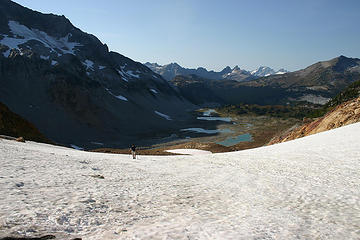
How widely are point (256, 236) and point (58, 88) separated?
489 feet

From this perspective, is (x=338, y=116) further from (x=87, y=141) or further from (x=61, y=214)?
(x=87, y=141)

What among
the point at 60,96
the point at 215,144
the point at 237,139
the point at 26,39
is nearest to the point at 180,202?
the point at 215,144

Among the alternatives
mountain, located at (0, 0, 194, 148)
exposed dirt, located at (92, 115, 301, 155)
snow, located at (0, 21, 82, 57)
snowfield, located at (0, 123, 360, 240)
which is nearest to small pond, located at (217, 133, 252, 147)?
exposed dirt, located at (92, 115, 301, 155)

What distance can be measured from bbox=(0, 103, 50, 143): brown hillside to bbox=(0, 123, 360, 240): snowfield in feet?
93.8

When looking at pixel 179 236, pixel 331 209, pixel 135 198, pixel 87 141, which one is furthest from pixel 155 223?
pixel 87 141

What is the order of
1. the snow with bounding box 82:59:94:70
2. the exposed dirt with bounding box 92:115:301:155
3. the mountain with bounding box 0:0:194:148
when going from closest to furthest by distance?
the exposed dirt with bounding box 92:115:301:155, the mountain with bounding box 0:0:194:148, the snow with bounding box 82:59:94:70

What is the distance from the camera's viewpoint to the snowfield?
9.24m

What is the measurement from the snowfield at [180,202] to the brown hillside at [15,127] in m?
28.6

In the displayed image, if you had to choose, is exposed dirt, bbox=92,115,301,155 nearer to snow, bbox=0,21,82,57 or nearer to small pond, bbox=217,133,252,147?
small pond, bbox=217,133,252,147

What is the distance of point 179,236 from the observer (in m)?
8.79

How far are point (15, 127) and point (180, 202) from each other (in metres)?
47.4

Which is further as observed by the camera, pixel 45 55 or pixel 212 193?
pixel 45 55

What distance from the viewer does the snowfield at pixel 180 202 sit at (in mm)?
9242

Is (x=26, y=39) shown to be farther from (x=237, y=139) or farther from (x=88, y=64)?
(x=237, y=139)
